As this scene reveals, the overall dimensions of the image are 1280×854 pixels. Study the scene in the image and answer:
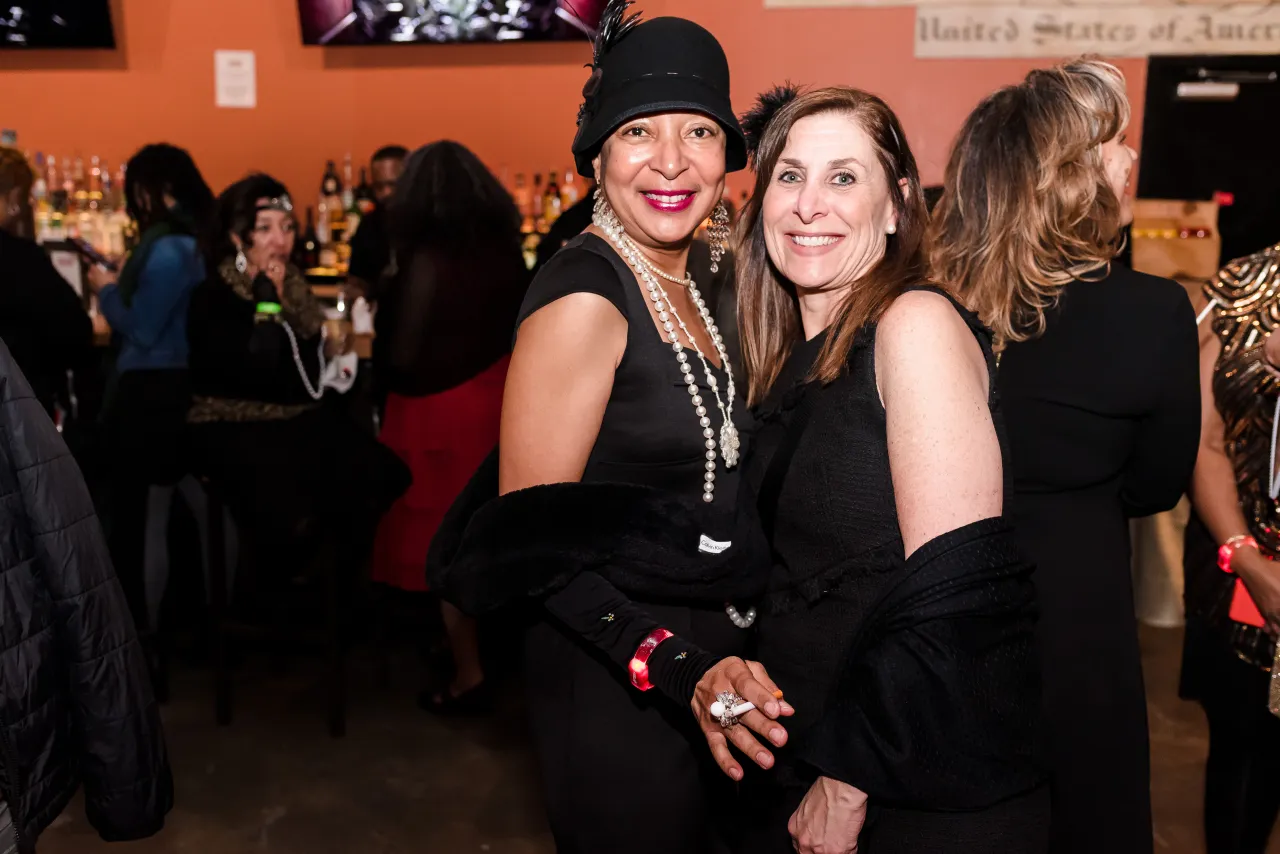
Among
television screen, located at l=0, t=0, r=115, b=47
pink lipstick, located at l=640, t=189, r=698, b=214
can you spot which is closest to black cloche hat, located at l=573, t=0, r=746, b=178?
pink lipstick, located at l=640, t=189, r=698, b=214

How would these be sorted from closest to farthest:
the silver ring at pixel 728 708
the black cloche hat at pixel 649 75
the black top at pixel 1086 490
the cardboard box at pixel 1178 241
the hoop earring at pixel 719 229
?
the silver ring at pixel 728 708 < the black cloche hat at pixel 649 75 < the black top at pixel 1086 490 < the hoop earring at pixel 719 229 < the cardboard box at pixel 1178 241

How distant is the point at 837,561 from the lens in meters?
1.31

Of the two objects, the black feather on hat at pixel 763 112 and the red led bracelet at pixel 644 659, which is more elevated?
the black feather on hat at pixel 763 112

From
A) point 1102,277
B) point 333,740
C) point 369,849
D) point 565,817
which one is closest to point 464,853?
point 369,849

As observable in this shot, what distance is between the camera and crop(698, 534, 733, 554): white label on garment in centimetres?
147

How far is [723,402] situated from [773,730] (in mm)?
537

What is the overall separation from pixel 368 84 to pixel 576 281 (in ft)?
14.4

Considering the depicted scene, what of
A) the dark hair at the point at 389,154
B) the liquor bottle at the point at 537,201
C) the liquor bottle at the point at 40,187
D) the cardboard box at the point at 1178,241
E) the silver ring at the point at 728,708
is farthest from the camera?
the liquor bottle at the point at 537,201

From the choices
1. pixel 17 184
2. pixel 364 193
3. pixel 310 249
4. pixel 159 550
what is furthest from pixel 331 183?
pixel 159 550

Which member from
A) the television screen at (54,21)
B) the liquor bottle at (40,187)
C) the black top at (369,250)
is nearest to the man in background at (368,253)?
the black top at (369,250)

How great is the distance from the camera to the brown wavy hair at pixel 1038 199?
1.68m

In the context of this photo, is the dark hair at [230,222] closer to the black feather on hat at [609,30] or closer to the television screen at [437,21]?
the black feather on hat at [609,30]

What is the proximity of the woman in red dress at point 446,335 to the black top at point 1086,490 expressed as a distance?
1.84m

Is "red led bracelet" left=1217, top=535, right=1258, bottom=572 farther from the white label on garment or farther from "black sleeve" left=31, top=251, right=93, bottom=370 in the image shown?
"black sleeve" left=31, top=251, right=93, bottom=370
